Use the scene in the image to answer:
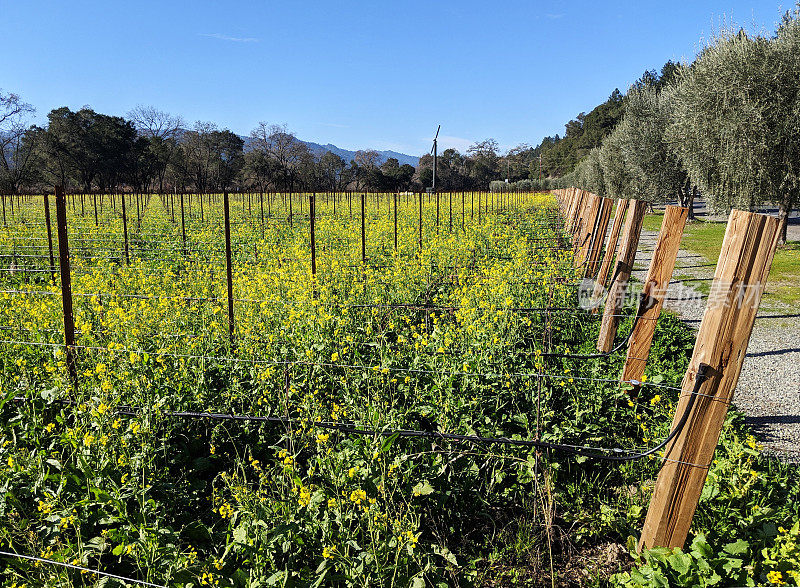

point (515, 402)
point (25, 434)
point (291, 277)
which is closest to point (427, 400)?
point (515, 402)

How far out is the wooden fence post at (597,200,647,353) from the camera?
546 cm

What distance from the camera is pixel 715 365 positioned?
2.59m

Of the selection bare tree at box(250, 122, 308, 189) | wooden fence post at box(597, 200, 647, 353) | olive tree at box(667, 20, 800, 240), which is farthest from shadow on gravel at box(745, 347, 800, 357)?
bare tree at box(250, 122, 308, 189)

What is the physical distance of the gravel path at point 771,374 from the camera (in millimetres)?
4512

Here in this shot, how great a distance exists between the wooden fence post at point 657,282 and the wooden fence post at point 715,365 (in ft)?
6.04

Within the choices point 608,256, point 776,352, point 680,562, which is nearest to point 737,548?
point 680,562

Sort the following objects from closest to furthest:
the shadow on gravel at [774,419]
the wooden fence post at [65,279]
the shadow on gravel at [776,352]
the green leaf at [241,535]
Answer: the green leaf at [241,535] → the wooden fence post at [65,279] → the shadow on gravel at [774,419] → the shadow on gravel at [776,352]

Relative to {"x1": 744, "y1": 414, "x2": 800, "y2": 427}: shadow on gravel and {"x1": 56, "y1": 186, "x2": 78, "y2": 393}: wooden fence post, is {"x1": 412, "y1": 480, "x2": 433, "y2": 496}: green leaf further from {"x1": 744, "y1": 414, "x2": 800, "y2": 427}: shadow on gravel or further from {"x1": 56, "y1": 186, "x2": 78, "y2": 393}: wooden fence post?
{"x1": 744, "y1": 414, "x2": 800, "y2": 427}: shadow on gravel

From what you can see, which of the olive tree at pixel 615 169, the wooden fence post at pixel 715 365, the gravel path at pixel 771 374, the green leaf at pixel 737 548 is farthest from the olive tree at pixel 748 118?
the olive tree at pixel 615 169

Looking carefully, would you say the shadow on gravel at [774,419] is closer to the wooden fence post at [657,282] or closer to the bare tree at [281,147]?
the wooden fence post at [657,282]

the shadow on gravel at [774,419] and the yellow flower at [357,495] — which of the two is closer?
the yellow flower at [357,495]

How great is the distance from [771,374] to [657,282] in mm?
2592

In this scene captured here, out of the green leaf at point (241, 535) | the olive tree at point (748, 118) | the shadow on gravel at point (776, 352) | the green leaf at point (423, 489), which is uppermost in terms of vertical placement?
the olive tree at point (748, 118)

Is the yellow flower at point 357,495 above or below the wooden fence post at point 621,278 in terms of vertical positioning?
below
